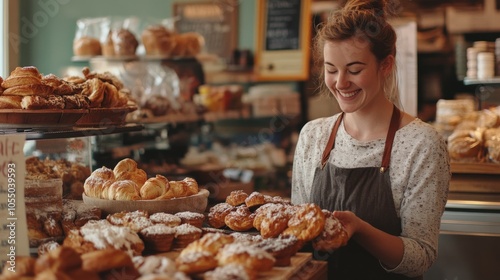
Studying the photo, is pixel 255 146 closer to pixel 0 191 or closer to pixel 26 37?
pixel 26 37

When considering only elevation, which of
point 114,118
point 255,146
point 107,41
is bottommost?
point 255,146

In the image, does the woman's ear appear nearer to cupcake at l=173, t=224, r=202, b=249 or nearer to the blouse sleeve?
the blouse sleeve

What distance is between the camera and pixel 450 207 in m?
3.71

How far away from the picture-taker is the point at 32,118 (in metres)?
2.42

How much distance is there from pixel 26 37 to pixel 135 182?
4.65 m

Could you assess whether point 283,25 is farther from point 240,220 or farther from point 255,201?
point 240,220

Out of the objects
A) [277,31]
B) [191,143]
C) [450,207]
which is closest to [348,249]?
[450,207]

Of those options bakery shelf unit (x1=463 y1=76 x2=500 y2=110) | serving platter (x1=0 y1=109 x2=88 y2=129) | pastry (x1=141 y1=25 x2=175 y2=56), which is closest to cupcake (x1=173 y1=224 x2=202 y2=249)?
serving platter (x1=0 y1=109 x2=88 y2=129)

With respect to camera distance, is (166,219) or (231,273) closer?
(231,273)

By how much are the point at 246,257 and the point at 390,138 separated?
1062mm

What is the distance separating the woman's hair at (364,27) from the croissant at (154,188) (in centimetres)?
78

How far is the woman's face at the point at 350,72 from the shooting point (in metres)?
2.47

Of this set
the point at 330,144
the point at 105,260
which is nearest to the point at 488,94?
the point at 330,144

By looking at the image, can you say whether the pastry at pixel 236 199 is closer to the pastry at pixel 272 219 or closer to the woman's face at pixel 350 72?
the pastry at pixel 272 219
